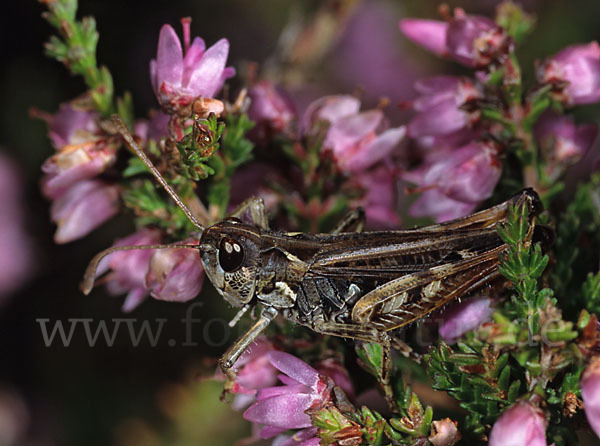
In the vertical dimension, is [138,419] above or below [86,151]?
below

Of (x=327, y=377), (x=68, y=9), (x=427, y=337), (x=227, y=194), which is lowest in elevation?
(x=427, y=337)

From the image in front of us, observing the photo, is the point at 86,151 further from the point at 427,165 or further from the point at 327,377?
the point at 427,165

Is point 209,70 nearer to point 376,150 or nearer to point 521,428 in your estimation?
point 376,150

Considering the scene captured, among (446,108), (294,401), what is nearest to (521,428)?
(294,401)

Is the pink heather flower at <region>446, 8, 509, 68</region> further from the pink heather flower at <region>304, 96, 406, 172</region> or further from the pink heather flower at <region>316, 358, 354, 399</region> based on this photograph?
the pink heather flower at <region>316, 358, 354, 399</region>

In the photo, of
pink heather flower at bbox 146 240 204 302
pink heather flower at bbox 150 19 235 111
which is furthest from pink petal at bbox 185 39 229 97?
pink heather flower at bbox 146 240 204 302

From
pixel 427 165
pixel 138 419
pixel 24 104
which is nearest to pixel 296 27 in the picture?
Answer: pixel 427 165
